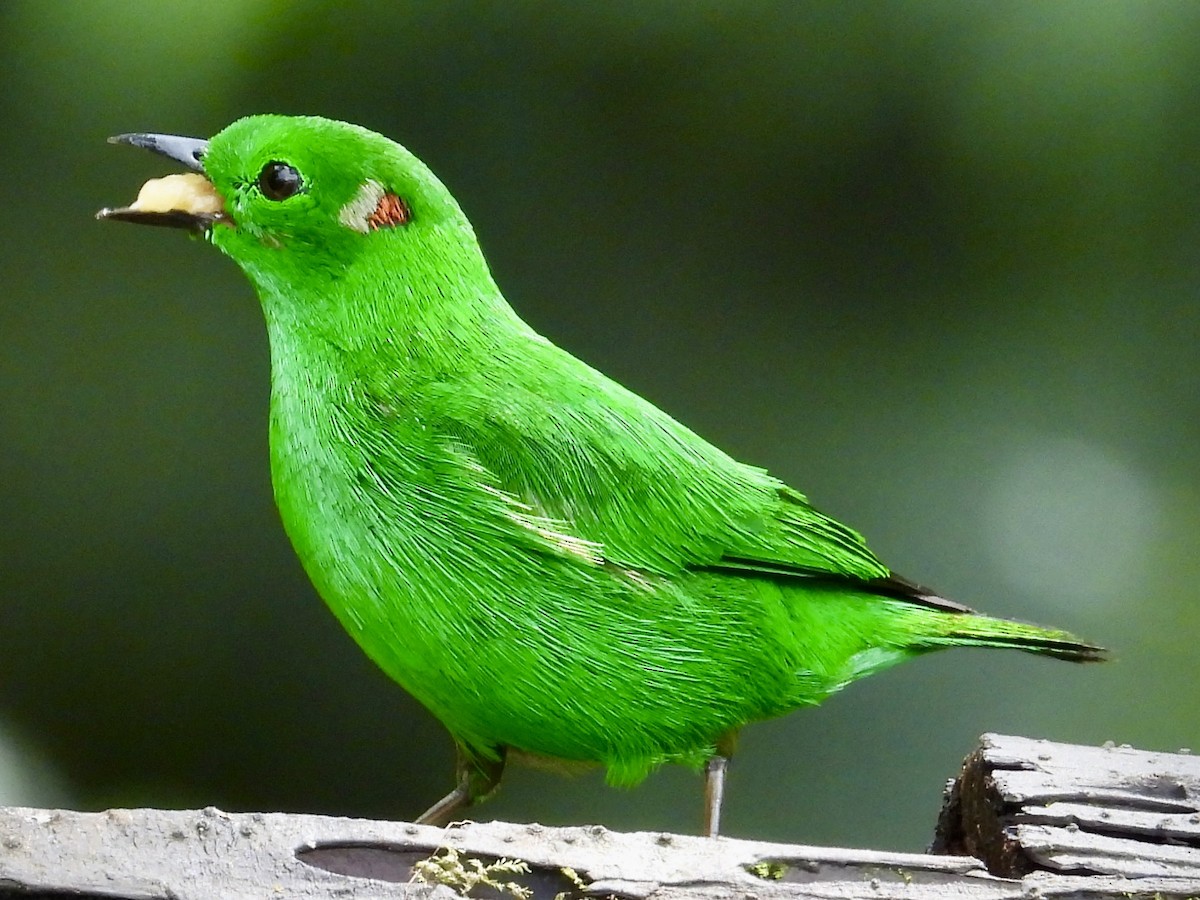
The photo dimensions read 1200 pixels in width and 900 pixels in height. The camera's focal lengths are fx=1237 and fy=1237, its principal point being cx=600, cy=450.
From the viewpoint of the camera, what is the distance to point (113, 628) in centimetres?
235

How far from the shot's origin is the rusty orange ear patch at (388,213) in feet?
5.23

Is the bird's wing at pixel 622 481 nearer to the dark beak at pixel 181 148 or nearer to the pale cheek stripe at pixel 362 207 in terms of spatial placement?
the pale cheek stripe at pixel 362 207

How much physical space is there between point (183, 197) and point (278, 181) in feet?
0.46

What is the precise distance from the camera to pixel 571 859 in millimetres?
1162

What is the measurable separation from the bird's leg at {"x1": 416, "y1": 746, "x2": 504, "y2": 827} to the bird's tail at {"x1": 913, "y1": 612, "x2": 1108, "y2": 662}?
610mm

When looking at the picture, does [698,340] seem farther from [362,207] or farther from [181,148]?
[181,148]

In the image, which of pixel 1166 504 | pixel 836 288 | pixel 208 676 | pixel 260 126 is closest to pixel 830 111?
pixel 836 288

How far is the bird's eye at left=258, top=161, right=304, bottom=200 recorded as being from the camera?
1.57 metres

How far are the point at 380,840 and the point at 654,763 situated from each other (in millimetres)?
543

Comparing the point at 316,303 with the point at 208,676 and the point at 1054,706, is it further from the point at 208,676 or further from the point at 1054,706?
the point at 1054,706

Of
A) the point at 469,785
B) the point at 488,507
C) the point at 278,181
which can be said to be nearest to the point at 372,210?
the point at 278,181

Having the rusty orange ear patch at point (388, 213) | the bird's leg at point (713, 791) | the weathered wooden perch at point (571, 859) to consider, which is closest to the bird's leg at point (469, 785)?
the bird's leg at point (713, 791)

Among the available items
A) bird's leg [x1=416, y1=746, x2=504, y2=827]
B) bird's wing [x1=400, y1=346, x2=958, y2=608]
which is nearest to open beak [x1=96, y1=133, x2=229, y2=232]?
bird's wing [x1=400, y1=346, x2=958, y2=608]

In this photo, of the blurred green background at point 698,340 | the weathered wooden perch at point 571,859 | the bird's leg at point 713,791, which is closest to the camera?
the weathered wooden perch at point 571,859
